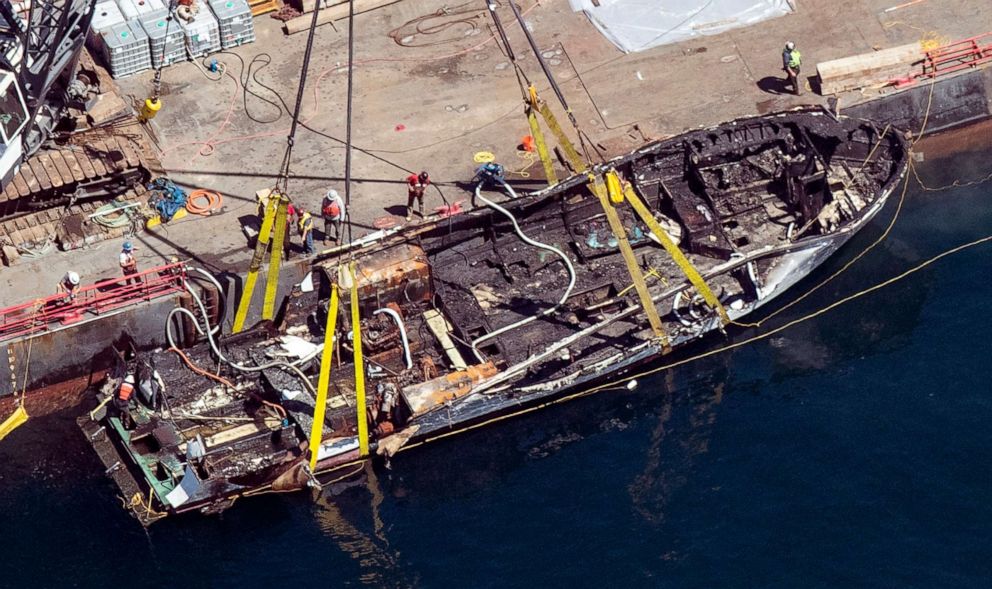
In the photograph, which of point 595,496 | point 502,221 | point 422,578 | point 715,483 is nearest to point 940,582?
point 715,483

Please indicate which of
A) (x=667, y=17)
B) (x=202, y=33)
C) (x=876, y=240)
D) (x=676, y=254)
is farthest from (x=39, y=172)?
(x=876, y=240)

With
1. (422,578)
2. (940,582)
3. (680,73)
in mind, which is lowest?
(940,582)

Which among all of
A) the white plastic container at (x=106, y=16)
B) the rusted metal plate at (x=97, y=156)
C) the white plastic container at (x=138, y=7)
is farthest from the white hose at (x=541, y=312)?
the white plastic container at (x=106, y=16)

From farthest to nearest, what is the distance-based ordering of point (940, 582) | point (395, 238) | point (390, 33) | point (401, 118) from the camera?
point (390, 33)
point (401, 118)
point (395, 238)
point (940, 582)

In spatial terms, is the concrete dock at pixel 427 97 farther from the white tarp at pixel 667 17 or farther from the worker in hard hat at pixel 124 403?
the worker in hard hat at pixel 124 403

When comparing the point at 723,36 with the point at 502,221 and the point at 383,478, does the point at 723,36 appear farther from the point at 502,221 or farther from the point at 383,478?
the point at 383,478

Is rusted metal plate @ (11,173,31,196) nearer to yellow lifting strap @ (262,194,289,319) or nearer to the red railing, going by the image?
the red railing

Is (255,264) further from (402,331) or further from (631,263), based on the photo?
(631,263)
